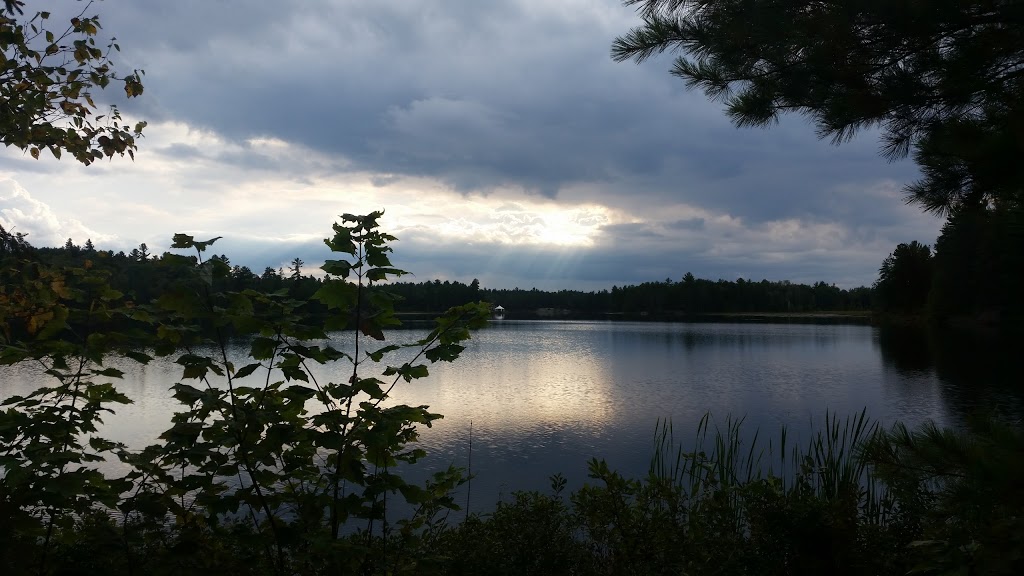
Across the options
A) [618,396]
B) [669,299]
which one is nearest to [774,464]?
[618,396]

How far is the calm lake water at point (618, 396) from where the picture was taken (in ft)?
49.1

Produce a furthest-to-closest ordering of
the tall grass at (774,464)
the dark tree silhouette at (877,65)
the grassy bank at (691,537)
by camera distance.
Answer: the tall grass at (774,464) → the dark tree silhouette at (877,65) → the grassy bank at (691,537)

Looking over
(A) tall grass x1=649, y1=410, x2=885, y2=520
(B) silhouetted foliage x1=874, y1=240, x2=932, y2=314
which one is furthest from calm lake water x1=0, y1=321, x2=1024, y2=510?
(B) silhouetted foliage x1=874, y1=240, x2=932, y2=314

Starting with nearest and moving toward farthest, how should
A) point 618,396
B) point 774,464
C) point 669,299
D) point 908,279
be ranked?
point 774,464 → point 618,396 → point 908,279 → point 669,299

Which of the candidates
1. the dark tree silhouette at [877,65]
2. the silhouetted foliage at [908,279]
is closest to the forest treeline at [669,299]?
the silhouetted foliage at [908,279]

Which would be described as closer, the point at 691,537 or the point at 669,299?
the point at 691,537

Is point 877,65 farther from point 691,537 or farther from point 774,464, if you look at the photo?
point 774,464

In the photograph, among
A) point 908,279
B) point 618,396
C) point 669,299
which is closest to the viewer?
point 618,396

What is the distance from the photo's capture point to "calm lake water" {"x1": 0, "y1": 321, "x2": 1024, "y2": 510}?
589 inches

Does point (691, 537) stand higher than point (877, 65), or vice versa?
point (877, 65)

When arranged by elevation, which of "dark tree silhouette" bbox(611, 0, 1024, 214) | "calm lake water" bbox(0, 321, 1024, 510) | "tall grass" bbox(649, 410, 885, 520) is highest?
"dark tree silhouette" bbox(611, 0, 1024, 214)

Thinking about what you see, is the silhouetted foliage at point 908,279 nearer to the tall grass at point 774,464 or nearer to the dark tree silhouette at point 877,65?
the tall grass at point 774,464

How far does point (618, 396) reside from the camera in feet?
79.4

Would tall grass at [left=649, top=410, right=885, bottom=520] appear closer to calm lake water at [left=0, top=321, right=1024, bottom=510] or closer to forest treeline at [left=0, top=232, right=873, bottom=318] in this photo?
calm lake water at [left=0, top=321, right=1024, bottom=510]
